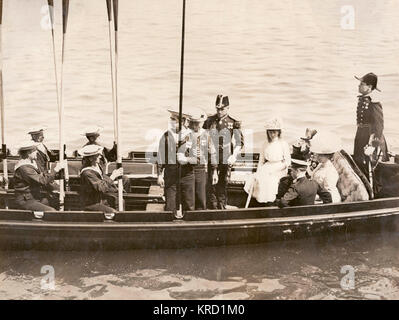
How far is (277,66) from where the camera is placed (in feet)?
16.9

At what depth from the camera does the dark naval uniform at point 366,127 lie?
15.6 ft

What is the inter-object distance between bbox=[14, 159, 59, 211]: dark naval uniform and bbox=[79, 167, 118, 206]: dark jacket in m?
0.36

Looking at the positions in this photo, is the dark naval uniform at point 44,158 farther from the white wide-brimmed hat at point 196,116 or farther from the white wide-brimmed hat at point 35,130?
the white wide-brimmed hat at point 196,116

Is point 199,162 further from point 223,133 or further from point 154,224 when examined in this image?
point 154,224

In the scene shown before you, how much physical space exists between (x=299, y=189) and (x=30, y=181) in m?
2.48

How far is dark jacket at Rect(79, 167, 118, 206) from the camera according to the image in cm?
420

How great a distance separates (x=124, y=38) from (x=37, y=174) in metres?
1.88

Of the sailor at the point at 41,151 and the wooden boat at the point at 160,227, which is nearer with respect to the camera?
the wooden boat at the point at 160,227

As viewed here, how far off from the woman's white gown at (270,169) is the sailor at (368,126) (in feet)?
3.08

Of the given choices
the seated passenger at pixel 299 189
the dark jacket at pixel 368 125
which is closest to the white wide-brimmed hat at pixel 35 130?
the seated passenger at pixel 299 189

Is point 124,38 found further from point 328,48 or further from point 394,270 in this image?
point 394,270

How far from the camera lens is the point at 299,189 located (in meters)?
4.31
